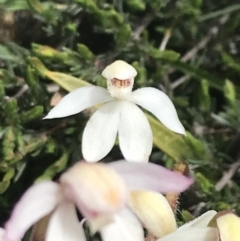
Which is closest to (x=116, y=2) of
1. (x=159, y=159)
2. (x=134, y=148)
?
(x=159, y=159)

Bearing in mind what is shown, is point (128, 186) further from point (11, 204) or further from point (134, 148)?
point (11, 204)

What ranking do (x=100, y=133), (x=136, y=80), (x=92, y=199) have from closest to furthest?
(x=92, y=199)
(x=100, y=133)
(x=136, y=80)

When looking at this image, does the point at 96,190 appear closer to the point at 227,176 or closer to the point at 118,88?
the point at 118,88

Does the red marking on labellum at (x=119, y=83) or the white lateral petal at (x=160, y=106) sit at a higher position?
the red marking on labellum at (x=119, y=83)

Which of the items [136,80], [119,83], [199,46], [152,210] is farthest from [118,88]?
[199,46]

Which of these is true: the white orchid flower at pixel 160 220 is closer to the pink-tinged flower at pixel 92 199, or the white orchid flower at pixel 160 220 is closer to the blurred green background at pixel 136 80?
the pink-tinged flower at pixel 92 199

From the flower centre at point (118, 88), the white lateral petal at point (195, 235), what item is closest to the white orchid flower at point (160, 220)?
the white lateral petal at point (195, 235)

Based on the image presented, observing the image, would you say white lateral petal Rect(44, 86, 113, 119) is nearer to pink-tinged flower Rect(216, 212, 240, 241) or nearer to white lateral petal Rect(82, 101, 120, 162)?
white lateral petal Rect(82, 101, 120, 162)
